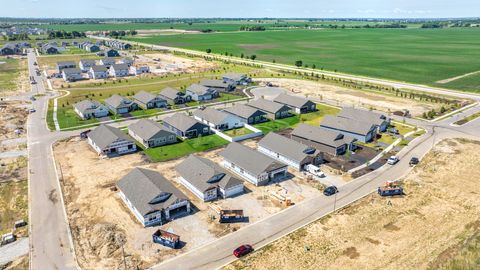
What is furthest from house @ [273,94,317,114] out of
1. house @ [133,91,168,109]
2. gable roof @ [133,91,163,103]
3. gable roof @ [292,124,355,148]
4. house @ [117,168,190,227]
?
house @ [117,168,190,227]

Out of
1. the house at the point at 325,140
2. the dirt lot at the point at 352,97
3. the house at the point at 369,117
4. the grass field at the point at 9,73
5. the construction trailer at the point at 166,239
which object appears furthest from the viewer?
the grass field at the point at 9,73

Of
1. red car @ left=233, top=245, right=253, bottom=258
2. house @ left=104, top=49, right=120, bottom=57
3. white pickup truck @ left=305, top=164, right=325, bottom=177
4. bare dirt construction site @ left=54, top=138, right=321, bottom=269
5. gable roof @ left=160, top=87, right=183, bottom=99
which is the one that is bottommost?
bare dirt construction site @ left=54, top=138, right=321, bottom=269

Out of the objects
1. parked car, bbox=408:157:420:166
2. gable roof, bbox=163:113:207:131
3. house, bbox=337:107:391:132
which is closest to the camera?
parked car, bbox=408:157:420:166

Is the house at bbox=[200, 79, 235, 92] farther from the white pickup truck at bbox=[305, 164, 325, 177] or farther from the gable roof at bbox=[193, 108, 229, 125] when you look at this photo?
the white pickup truck at bbox=[305, 164, 325, 177]

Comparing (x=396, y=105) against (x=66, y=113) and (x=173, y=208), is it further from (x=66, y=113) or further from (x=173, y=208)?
(x=66, y=113)

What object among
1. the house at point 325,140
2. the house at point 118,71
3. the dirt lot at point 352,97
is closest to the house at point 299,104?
the dirt lot at point 352,97

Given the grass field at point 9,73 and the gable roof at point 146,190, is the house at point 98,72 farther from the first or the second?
the gable roof at point 146,190

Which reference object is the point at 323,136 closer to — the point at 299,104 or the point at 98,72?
the point at 299,104
